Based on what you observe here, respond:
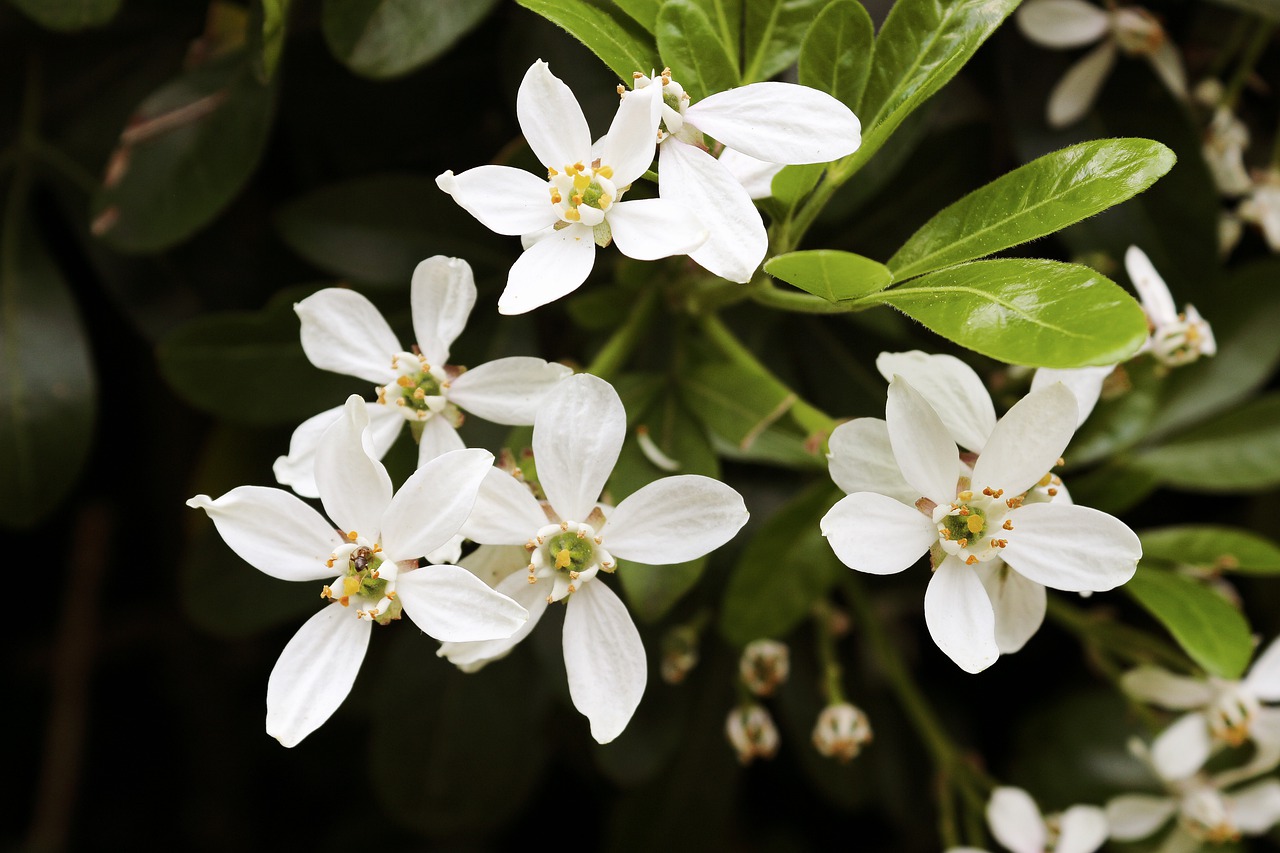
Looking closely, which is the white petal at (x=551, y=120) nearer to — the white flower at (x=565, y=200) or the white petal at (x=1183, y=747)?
the white flower at (x=565, y=200)

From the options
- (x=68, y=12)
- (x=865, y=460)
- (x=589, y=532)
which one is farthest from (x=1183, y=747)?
(x=68, y=12)

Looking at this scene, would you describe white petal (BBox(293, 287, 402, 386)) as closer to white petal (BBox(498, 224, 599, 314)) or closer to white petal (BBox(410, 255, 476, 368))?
white petal (BBox(410, 255, 476, 368))

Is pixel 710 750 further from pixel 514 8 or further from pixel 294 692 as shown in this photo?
pixel 514 8

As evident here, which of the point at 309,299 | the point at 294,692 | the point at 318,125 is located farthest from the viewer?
the point at 318,125

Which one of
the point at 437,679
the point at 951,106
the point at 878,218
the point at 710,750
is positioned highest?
the point at 951,106

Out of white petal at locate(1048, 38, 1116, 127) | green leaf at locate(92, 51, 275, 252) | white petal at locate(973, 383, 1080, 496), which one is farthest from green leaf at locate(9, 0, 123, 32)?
white petal at locate(1048, 38, 1116, 127)

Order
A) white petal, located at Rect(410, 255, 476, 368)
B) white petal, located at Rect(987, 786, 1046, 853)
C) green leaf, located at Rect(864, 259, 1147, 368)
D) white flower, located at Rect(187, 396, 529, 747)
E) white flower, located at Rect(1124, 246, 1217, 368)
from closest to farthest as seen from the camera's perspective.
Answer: green leaf, located at Rect(864, 259, 1147, 368) < white flower, located at Rect(187, 396, 529, 747) < white petal, located at Rect(410, 255, 476, 368) < white flower, located at Rect(1124, 246, 1217, 368) < white petal, located at Rect(987, 786, 1046, 853)

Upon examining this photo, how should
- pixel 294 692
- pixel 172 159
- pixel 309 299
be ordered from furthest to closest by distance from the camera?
pixel 172 159 → pixel 309 299 → pixel 294 692

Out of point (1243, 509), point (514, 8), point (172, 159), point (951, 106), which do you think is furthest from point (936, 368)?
point (1243, 509)

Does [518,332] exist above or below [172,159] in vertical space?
below
